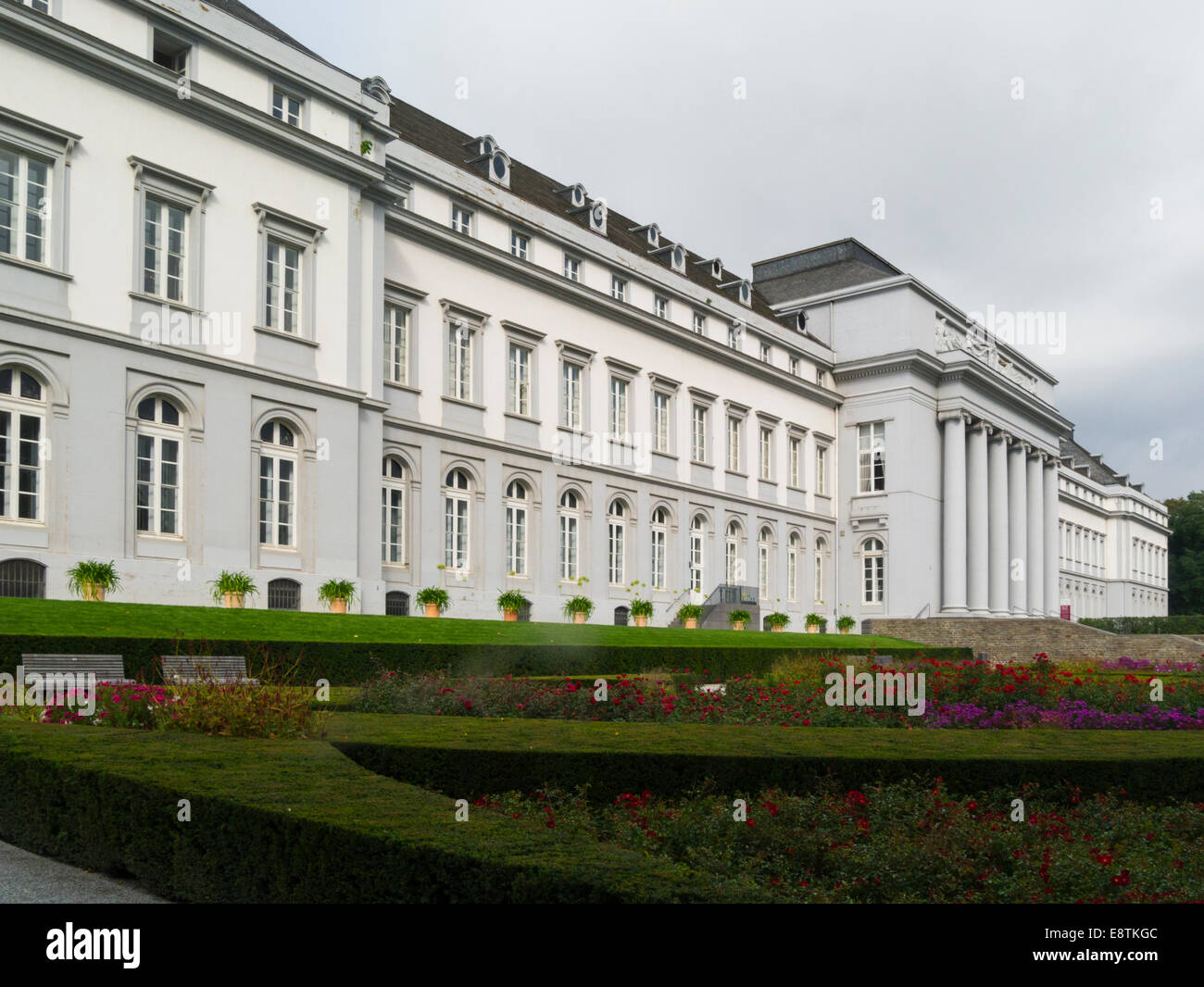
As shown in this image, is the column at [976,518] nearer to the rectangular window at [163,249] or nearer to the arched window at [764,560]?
the arched window at [764,560]

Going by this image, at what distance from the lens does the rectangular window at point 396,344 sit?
104 feet

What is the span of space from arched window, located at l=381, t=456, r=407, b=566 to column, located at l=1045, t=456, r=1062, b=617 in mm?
46835

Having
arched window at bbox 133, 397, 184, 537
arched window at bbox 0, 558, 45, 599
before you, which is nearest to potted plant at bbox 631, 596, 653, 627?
arched window at bbox 133, 397, 184, 537

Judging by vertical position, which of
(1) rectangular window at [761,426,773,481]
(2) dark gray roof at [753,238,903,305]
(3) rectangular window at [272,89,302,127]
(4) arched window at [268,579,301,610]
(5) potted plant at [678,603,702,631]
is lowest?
(5) potted plant at [678,603,702,631]

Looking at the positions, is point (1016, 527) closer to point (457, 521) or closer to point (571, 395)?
point (571, 395)

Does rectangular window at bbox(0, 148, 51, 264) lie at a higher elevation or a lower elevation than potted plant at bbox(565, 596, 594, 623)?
higher

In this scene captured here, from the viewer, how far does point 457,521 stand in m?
33.5

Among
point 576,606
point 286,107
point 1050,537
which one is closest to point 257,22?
point 286,107

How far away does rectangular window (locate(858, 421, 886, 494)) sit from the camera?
176 ft

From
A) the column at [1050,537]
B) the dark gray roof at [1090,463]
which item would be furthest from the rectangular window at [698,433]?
the dark gray roof at [1090,463]

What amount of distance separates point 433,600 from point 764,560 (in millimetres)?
21698

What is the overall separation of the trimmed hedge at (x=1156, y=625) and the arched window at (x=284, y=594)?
125 feet

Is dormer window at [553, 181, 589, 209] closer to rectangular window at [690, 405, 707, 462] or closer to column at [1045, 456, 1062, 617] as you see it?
rectangular window at [690, 405, 707, 462]
